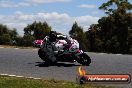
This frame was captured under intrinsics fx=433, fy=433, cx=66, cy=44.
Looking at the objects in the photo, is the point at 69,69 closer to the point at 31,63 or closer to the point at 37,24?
the point at 31,63

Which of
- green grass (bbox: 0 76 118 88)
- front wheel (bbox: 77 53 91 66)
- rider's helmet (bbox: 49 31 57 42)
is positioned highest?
rider's helmet (bbox: 49 31 57 42)

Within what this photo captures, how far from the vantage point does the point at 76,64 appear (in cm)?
1780

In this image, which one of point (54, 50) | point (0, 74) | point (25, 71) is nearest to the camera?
point (0, 74)

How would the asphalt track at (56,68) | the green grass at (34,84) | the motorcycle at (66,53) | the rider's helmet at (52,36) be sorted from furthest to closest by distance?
1. the rider's helmet at (52,36)
2. the motorcycle at (66,53)
3. the asphalt track at (56,68)
4. the green grass at (34,84)

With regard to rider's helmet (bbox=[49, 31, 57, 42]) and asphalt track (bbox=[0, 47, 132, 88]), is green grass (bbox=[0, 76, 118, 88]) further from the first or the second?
rider's helmet (bbox=[49, 31, 57, 42])

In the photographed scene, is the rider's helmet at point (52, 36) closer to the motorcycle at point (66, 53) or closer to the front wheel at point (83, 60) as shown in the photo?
the motorcycle at point (66, 53)

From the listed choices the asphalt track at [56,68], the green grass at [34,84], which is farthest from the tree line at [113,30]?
the green grass at [34,84]

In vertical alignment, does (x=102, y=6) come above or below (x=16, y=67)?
above

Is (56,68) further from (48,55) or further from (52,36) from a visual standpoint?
(52,36)

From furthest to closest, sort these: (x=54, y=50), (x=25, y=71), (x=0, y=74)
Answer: (x=54, y=50) < (x=25, y=71) < (x=0, y=74)

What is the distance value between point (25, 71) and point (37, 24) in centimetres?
6730

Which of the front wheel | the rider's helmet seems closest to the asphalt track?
the front wheel

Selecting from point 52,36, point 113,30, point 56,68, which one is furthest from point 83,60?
point 113,30

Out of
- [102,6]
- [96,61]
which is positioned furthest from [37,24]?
[96,61]
